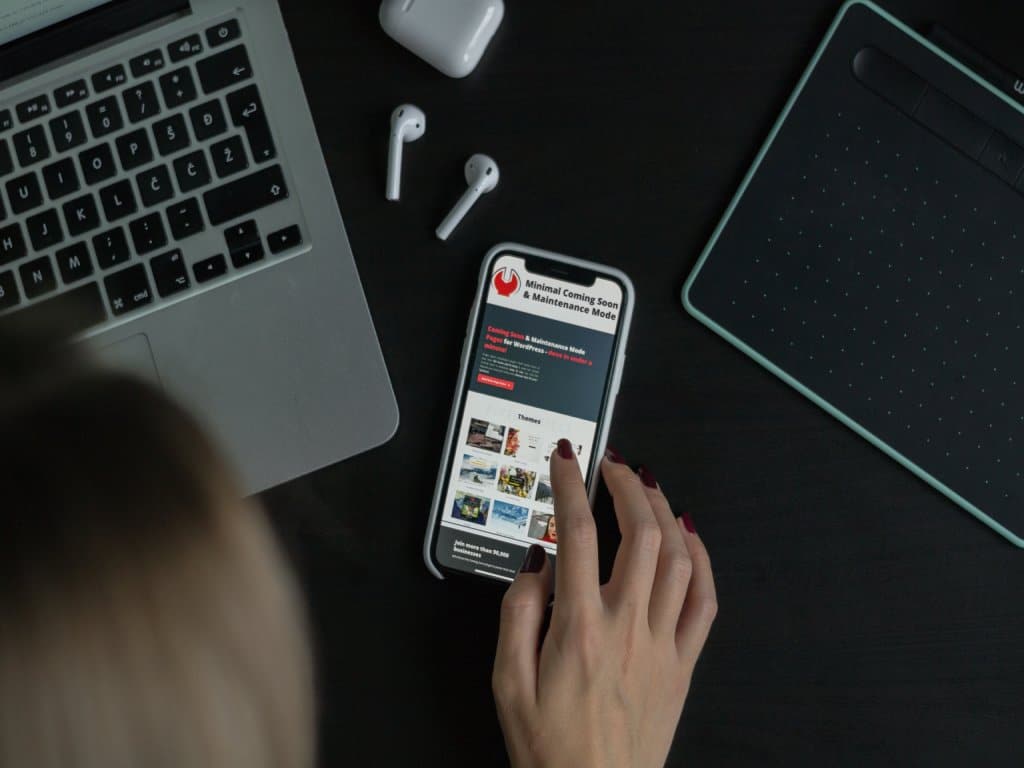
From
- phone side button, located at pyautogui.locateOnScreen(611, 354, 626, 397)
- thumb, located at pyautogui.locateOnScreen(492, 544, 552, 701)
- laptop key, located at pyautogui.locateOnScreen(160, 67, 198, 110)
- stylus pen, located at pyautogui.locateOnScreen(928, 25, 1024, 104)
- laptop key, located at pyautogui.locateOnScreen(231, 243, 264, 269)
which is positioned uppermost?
stylus pen, located at pyautogui.locateOnScreen(928, 25, 1024, 104)

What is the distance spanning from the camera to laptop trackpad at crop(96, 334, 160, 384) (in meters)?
0.58

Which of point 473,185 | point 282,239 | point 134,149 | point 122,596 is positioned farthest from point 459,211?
point 122,596

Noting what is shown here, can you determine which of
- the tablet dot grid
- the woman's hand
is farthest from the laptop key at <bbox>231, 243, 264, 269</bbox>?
the tablet dot grid

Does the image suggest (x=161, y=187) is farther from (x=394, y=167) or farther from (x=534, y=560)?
(x=534, y=560)

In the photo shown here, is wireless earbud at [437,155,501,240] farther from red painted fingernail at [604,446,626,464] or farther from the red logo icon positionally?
red painted fingernail at [604,446,626,464]

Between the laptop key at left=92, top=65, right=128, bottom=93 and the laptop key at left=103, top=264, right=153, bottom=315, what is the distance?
13cm

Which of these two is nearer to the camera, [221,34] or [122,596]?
[122,596]

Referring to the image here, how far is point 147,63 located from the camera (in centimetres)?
58

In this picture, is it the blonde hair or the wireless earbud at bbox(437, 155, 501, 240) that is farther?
the wireless earbud at bbox(437, 155, 501, 240)

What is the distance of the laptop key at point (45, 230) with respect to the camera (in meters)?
0.58

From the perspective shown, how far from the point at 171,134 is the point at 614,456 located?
39 cm

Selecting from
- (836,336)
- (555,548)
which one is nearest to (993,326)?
(836,336)

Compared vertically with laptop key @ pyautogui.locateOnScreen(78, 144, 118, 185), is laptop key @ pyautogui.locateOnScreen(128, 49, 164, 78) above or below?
above

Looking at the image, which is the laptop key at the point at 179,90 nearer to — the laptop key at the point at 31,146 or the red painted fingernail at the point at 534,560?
the laptop key at the point at 31,146
